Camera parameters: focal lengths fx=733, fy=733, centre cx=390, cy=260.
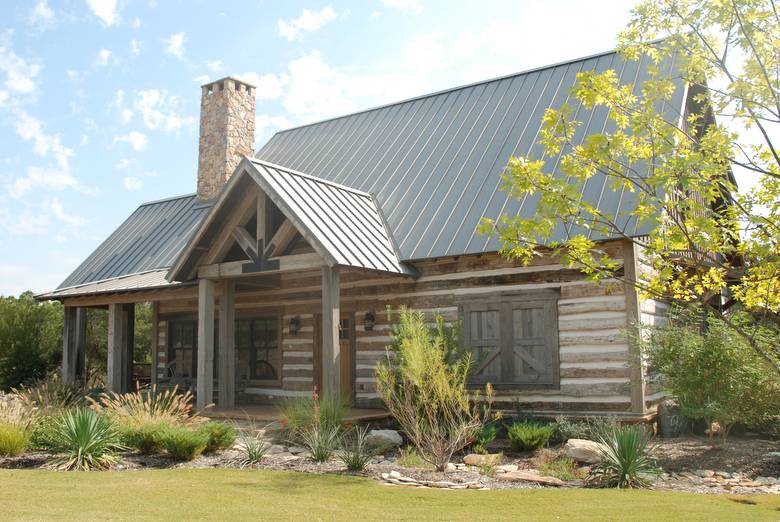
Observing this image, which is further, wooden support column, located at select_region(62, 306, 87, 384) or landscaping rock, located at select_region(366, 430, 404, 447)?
wooden support column, located at select_region(62, 306, 87, 384)

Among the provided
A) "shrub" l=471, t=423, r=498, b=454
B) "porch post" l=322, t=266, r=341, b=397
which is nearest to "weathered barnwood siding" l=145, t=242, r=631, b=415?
"porch post" l=322, t=266, r=341, b=397

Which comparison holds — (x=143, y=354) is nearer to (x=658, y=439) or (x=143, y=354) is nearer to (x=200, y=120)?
(x=200, y=120)

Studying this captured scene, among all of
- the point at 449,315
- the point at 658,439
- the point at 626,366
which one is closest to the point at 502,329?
the point at 449,315

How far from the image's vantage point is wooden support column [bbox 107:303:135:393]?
1859cm

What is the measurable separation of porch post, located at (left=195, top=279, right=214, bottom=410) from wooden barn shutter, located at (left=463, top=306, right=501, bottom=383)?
4.95m

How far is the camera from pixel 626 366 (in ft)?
38.7

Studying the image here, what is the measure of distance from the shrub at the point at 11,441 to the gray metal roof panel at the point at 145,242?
315 inches

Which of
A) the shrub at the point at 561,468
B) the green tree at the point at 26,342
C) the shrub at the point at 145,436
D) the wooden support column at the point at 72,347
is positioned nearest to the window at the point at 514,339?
the shrub at the point at 561,468

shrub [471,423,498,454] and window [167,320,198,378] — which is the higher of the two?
window [167,320,198,378]

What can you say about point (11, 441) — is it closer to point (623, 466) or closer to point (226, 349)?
point (226, 349)

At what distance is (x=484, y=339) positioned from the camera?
1329 centimetres

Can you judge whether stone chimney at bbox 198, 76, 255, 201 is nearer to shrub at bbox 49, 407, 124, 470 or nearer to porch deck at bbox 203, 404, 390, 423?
porch deck at bbox 203, 404, 390, 423

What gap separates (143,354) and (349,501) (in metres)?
24.8

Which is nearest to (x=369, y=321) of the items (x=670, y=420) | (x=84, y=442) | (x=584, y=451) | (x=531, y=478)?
(x=584, y=451)
